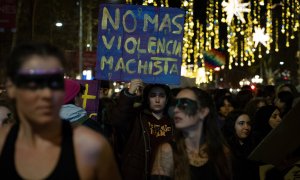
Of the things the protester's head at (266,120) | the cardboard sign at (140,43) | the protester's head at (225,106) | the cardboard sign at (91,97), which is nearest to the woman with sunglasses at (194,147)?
the protester's head at (266,120)

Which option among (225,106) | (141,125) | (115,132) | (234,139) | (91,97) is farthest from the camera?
→ (225,106)

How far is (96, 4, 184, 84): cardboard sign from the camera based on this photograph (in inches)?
328

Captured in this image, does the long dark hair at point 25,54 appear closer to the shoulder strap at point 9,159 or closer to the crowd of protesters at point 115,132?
the crowd of protesters at point 115,132

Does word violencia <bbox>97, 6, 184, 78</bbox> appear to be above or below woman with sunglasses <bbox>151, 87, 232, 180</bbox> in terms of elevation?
above

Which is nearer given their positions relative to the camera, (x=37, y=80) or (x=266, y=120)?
(x=37, y=80)

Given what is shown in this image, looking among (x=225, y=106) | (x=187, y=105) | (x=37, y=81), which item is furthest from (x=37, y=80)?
(x=225, y=106)

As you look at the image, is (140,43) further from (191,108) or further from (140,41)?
(191,108)

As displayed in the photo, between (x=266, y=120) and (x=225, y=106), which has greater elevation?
(x=225, y=106)

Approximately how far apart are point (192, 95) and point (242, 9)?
18444 mm

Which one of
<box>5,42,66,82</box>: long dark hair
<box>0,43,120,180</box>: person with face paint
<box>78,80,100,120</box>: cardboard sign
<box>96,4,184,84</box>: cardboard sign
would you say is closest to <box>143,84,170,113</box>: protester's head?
<box>96,4,184,84</box>: cardboard sign

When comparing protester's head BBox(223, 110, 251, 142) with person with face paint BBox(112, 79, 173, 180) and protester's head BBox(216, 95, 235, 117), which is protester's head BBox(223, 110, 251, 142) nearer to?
person with face paint BBox(112, 79, 173, 180)

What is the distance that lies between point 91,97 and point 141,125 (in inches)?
59.7

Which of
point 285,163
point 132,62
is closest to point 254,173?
point 285,163

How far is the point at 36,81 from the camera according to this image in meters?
2.77
